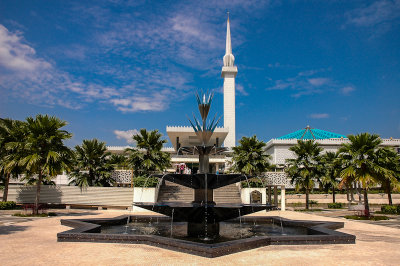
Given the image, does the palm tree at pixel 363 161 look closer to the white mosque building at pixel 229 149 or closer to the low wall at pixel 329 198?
the white mosque building at pixel 229 149

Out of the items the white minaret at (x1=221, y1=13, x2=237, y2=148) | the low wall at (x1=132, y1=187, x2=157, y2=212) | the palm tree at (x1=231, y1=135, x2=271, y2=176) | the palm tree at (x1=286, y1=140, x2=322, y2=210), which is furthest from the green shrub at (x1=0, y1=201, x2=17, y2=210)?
the white minaret at (x1=221, y1=13, x2=237, y2=148)

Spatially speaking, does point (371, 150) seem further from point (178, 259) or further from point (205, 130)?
point (178, 259)

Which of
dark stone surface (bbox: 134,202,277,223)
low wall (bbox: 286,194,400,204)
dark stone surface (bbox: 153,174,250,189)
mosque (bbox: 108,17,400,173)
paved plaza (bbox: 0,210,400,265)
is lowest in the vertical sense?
low wall (bbox: 286,194,400,204)

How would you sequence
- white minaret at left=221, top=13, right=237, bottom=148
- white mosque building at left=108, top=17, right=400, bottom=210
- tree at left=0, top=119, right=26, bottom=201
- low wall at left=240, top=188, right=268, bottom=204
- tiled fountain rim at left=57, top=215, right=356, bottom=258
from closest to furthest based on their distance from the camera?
tiled fountain rim at left=57, top=215, right=356, bottom=258
tree at left=0, top=119, right=26, bottom=201
low wall at left=240, top=188, right=268, bottom=204
white mosque building at left=108, top=17, right=400, bottom=210
white minaret at left=221, top=13, right=237, bottom=148

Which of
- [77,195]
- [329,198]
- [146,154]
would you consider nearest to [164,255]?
[146,154]

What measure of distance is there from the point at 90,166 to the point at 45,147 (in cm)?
649

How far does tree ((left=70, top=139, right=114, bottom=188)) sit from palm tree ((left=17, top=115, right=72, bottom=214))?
5.50m

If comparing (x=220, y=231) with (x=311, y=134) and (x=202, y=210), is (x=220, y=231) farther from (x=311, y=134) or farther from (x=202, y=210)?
(x=311, y=134)

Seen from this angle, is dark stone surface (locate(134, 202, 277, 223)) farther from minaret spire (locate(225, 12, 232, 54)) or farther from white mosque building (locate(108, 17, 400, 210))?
minaret spire (locate(225, 12, 232, 54))

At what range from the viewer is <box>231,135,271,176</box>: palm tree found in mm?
26016

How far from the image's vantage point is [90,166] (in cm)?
2472

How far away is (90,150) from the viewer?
24672 millimetres

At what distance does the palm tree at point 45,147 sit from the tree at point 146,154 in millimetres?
6675

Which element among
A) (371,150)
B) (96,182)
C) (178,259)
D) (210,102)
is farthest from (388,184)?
(96,182)
